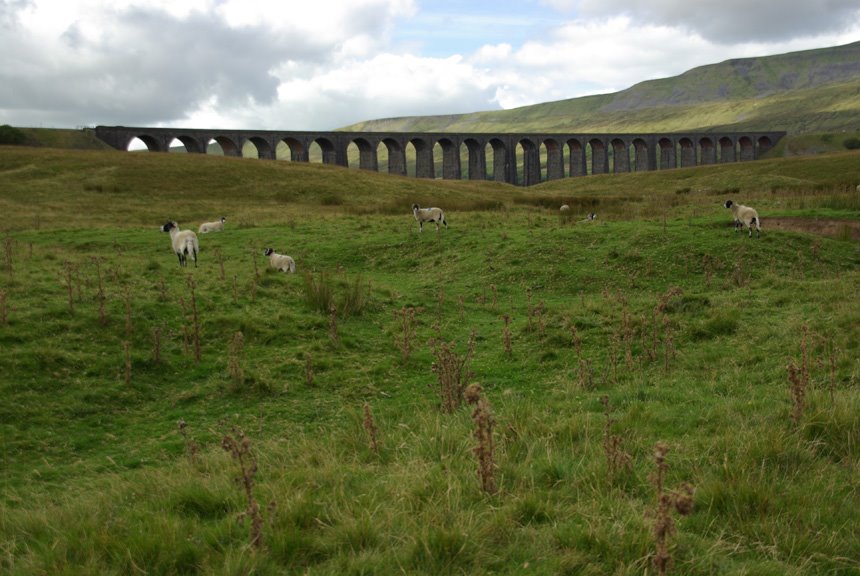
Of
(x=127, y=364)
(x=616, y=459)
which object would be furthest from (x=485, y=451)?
(x=127, y=364)

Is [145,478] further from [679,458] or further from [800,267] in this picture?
[800,267]

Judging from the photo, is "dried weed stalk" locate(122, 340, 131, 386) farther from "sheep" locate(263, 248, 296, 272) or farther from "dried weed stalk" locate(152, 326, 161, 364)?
"sheep" locate(263, 248, 296, 272)

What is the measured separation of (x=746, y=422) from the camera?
209 inches

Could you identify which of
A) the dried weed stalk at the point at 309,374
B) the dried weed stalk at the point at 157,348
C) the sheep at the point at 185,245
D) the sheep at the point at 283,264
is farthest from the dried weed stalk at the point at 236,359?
the sheep at the point at 185,245

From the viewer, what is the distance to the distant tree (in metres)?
63.6

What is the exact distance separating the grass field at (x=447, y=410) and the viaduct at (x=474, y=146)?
66122mm

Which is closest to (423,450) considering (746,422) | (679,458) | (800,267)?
(679,458)

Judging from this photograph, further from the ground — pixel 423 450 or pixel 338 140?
pixel 338 140

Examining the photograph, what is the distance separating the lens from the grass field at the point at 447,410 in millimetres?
3578

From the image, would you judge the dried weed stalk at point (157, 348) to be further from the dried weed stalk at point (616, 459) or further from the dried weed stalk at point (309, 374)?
the dried weed stalk at point (616, 459)

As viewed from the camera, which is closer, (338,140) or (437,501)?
(437,501)

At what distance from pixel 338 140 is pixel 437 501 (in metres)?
87.5

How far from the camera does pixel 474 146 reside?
10088cm

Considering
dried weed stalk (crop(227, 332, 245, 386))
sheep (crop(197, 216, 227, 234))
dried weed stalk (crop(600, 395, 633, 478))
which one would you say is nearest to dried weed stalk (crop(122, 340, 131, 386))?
dried weed stalk (crop(227, 332, 245, 386))
